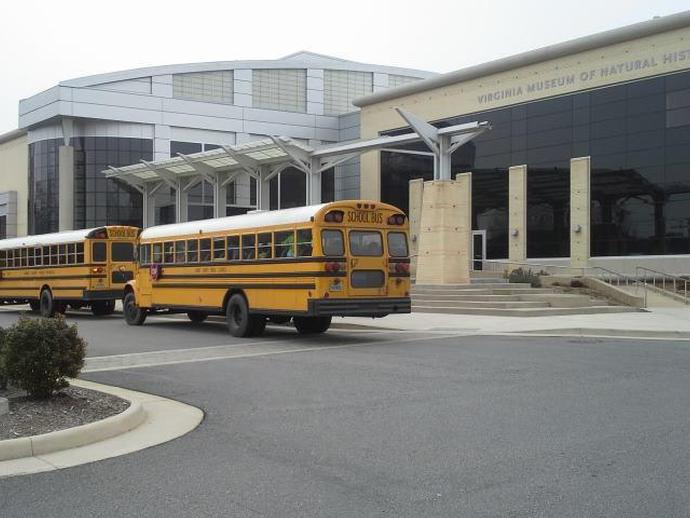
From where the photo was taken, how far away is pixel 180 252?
19.1 m

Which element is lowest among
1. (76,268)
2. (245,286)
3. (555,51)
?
(245,286)

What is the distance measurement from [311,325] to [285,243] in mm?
2809

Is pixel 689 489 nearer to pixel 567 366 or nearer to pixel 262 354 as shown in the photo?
pixel 567 366

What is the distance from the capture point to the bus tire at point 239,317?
16.8 m

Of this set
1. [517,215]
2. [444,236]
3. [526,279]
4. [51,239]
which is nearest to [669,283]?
[526,279]

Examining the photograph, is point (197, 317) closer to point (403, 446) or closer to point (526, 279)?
point (526, 279)

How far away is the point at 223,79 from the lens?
51.1m

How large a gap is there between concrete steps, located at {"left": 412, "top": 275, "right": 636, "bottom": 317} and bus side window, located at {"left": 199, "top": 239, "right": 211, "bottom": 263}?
8217mm

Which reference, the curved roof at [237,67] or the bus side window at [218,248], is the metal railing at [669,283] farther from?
the curved roof at [237,67]

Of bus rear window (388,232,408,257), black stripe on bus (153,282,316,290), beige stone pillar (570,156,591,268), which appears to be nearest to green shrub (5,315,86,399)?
black stripe on bus (153,282,316,290)

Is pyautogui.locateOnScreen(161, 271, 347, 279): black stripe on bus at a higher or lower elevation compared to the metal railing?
higher

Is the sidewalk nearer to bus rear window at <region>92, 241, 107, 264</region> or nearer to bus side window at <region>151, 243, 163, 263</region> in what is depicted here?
bus side window at <region>151, 243, 163, 263</region>

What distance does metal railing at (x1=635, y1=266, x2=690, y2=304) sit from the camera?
2783 cm

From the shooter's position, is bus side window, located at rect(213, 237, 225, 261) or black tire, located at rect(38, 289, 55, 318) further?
black tire, located at rect(38, 289, 55, 318)
